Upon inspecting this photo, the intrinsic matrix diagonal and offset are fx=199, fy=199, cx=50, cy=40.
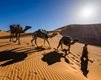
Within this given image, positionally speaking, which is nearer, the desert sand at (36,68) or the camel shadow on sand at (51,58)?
the desert sand at (36,68)

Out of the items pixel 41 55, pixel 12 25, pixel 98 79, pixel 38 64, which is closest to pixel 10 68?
pixel 38 64

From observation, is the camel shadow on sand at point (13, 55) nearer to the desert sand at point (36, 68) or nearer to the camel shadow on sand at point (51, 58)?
the desert sand at point (36, 68)

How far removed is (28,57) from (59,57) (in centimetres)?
280

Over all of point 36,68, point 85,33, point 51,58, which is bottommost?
point 85,33

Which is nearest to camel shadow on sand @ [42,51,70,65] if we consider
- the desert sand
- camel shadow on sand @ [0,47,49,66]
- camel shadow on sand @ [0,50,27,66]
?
the desert sand

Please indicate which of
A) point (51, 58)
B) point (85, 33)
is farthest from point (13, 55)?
point (85, 33)

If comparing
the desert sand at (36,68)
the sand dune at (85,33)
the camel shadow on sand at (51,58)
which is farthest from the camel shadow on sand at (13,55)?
the sand dune at (85,33)

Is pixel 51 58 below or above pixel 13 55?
below

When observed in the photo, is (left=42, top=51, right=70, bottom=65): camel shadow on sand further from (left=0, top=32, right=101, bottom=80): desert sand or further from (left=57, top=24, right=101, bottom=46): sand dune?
(left=57, top=24, right=101, bottom=46): sand dune

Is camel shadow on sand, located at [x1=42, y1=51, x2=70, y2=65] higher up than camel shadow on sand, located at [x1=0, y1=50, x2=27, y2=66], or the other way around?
camel shadow on sand, located at [x1=0, y1=50, x2=27, y2=66]

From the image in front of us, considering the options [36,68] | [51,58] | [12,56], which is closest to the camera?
[36,68]

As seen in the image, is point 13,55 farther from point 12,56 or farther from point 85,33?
point 85,33

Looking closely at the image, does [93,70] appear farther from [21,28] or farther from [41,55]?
[21,28]

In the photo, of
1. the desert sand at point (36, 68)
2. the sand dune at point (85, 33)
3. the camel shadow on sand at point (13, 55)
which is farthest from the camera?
the sand dune at point (85, 33)
